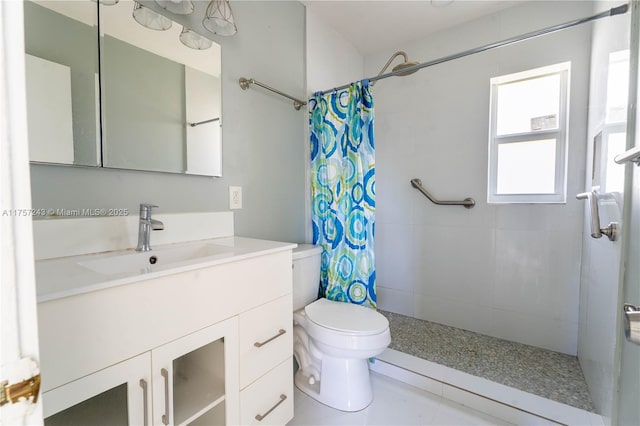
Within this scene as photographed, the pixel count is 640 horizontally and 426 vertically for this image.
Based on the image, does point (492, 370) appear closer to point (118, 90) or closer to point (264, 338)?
point (264, 338)

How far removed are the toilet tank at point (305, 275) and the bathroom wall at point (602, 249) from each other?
4.27 feet

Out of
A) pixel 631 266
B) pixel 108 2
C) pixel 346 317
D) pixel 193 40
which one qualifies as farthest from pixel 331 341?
pixel 108 2

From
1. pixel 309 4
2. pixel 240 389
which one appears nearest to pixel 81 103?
pixel 240 389

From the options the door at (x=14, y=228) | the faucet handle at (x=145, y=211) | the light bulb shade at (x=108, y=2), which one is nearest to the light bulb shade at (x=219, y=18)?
the light bulb shade at (x=108, y=2)

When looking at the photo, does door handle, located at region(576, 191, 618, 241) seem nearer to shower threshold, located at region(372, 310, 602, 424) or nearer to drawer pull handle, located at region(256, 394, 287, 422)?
shower threshold, located at region(372, 310, 602, 424)

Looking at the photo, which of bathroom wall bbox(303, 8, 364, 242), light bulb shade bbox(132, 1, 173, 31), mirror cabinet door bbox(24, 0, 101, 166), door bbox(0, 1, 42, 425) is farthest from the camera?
bathroom wall bbox(303, 8, 364, 242)

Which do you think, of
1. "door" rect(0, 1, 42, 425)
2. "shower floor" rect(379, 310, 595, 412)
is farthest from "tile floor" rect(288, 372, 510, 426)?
"door" rect(0, 1, 42, 425)

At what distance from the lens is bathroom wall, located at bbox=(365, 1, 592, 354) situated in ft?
5.75

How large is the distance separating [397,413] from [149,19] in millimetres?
2134

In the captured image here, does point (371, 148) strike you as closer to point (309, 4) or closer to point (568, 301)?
point (309, 4)

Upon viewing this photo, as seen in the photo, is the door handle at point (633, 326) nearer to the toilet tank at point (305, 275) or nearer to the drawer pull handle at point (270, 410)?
the drawer pull handle at point (270, 410)

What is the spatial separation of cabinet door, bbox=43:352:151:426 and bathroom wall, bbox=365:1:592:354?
6.39 feet

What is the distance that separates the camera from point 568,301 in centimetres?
176

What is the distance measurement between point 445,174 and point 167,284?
1970 mm
